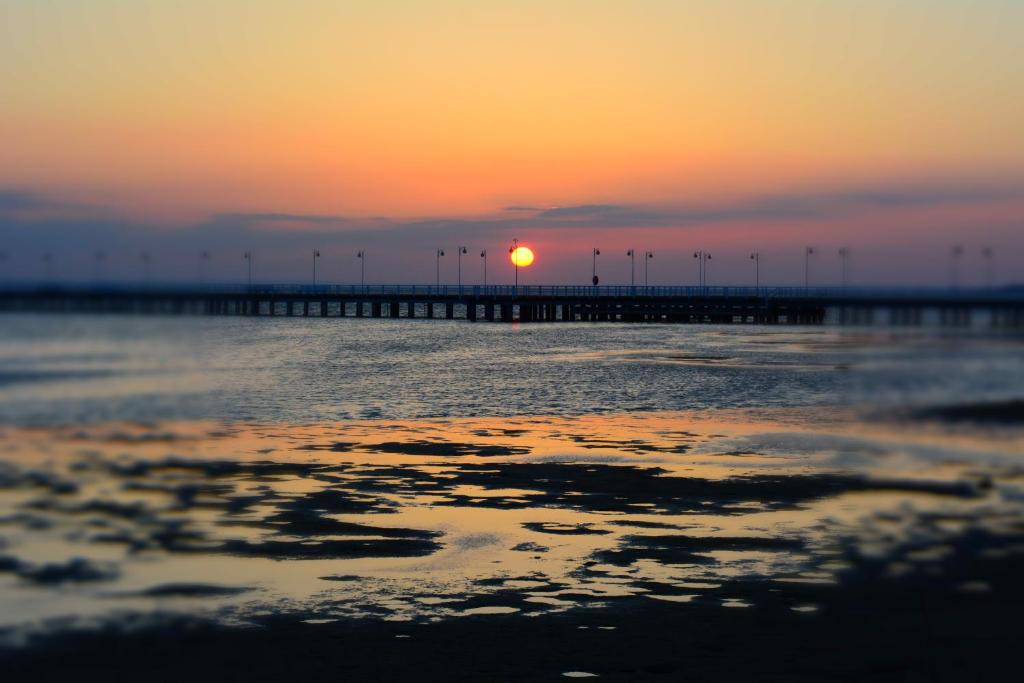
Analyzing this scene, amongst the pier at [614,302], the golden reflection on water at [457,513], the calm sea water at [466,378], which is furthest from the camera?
the pier at [614,302]

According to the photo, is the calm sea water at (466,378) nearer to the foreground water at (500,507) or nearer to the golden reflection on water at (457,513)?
the foreground water at (500,507)

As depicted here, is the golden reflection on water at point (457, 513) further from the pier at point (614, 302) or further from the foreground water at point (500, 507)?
the pier at point (614, 302)

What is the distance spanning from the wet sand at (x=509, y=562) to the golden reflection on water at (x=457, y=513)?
0.06 meters

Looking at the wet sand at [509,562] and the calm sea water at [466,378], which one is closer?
the wet sand at [509,562]

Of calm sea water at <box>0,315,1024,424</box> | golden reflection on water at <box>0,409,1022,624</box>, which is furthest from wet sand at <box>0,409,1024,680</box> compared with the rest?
calm sea water at <box>0,315,1024,424</box>

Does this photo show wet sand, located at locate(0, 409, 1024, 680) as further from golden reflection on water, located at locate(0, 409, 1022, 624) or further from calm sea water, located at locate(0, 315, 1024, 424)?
calm sea water, located at locate(0, 315, 1024, 424)

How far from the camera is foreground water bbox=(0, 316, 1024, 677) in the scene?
39.0 feet

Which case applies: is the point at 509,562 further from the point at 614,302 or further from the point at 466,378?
the point at 614,302

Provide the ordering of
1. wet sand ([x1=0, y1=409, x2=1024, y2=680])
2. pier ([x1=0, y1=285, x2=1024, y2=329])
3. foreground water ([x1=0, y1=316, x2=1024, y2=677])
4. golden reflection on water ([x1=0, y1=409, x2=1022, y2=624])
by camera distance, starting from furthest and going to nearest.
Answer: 1. pier ([x1=0, y1=285, x2=1024, y2=329])
2. golden reflection on water ([x1=0, y1=409, x2=1022, y2=624])
3. foreground water ([x1=0, y1=316, x2=1024, y2=677])
4. wet sand ([x1=0, y1=409, x2=1024, y2=680])

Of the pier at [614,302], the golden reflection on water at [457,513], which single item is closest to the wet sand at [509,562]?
the golden reflection on water at [457,513]

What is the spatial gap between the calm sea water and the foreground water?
41 cm

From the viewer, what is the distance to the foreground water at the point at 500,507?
11891mm

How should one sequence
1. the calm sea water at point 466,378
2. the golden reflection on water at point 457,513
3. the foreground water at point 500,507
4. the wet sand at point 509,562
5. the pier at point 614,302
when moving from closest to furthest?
the wet sand at point 509,562, the foreground water at point 500,507, the golden reflection on water at point 457,513, the calm sea water at point 466,378, the pier at point 614,302

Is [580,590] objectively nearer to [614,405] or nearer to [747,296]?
[614,405]
